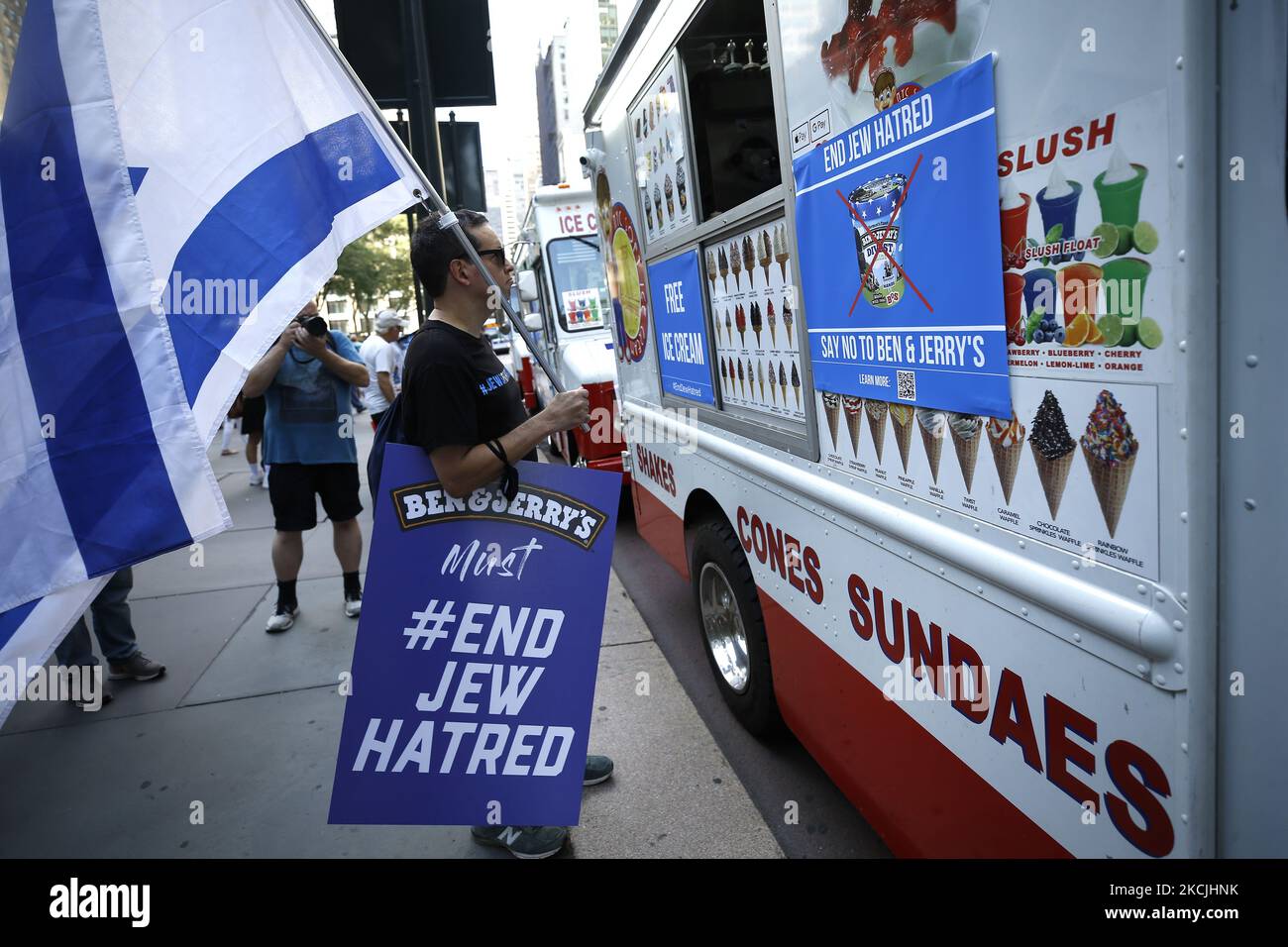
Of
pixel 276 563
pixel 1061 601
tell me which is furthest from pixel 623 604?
pixel 1061 601

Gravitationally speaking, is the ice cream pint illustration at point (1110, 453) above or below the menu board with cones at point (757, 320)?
below

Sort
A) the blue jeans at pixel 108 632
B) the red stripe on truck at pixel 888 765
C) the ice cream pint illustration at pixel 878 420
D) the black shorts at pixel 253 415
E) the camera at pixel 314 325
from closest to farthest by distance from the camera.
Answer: the red stripe on truck at pixel 888 765 < the ice cream pint illustration at pixel 878 420 < the blue jeans at pixel 108 632 < the camera at pixel 314 325 < the black shorts at pixel 253 415

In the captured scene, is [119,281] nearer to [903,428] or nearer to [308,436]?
[903,428]

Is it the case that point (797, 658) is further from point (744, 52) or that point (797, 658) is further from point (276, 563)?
point (276, 563)

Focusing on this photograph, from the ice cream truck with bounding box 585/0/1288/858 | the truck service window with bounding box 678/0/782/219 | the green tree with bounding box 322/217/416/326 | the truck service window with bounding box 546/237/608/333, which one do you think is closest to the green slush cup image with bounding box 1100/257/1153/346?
the ice cream truck with bounding box 585/0/1288/858

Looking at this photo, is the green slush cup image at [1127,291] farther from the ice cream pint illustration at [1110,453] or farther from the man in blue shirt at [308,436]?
the man in blue shirt at [308,436]

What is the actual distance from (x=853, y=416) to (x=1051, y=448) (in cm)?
71

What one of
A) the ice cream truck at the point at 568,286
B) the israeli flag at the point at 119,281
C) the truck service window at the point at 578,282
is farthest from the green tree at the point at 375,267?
the israeli flag at the point at 119,281

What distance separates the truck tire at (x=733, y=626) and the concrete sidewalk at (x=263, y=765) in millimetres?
245

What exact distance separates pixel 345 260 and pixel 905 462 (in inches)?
1488

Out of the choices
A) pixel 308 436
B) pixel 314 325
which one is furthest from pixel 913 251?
pixel 308 436

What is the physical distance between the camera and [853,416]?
6.91ft

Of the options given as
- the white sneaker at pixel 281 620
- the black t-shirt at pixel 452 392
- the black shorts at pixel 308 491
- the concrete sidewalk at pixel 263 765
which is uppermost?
the black t-shirt at pixel 452 392

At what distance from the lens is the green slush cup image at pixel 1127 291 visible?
1220 millimetres
